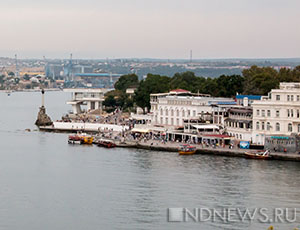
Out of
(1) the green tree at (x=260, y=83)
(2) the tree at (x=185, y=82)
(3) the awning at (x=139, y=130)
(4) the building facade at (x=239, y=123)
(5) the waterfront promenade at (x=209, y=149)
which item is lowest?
(5) the waterfront promenade at (x=209, y=149)

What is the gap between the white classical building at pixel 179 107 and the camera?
4644 centimetres

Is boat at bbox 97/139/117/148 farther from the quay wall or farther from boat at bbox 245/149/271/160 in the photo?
boat at bbox 245/149/271/160

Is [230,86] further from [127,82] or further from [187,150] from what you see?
[127,82]

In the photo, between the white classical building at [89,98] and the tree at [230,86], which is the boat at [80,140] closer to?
the tree at [230,86]

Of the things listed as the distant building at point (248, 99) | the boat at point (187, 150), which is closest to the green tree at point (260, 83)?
the distant building at point (248, 99)

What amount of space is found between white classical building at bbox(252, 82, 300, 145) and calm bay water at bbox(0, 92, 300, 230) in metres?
3.40

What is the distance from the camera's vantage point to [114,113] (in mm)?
62562

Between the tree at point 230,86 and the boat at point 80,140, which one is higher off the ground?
the tree at point 230,86

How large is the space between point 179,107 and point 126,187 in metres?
17.1

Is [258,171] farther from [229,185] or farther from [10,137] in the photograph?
[10,137]

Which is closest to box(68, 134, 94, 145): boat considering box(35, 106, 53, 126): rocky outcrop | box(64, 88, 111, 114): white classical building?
box(35, 106, 53, 126): rocky outcrop

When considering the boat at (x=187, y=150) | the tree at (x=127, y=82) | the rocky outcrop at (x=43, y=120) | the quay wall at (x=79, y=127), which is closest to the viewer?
the boat at (x=187, y=150)

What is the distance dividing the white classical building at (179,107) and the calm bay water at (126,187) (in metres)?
5.79

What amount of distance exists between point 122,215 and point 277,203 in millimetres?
5190
